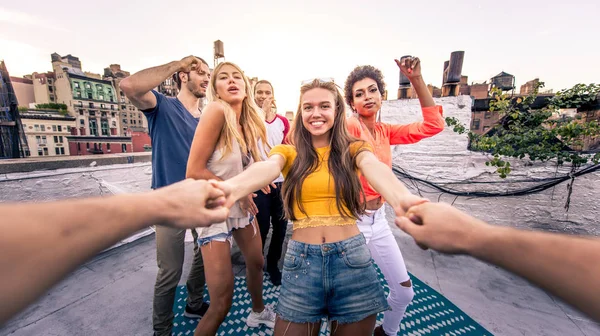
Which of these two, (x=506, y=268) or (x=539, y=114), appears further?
(x=539, y=114)

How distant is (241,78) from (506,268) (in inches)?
86.6

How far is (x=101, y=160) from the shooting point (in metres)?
3.44

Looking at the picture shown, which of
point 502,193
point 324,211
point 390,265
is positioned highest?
point 324,211

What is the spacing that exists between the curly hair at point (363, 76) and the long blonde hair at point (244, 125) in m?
1.06

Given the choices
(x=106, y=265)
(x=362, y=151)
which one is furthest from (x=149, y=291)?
(x=362, y=151)

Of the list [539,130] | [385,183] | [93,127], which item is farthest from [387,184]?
[93,127]

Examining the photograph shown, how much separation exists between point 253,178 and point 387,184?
2.52 feet

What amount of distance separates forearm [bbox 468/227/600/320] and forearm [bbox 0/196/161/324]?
1.21 m

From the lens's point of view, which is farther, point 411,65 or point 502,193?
point 502,193

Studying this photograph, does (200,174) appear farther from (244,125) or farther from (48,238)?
(48,238)

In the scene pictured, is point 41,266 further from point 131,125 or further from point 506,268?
point 131,125

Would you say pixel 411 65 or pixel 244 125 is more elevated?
pixel 411 65

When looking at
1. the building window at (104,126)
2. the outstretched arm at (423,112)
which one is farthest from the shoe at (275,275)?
the building window at (104,126)

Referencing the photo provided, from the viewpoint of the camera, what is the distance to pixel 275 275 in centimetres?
292
